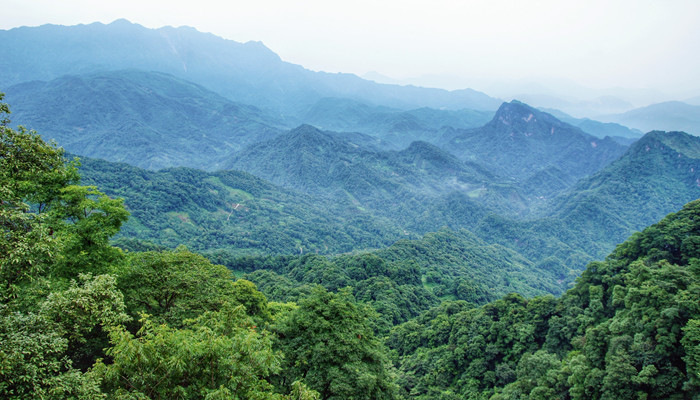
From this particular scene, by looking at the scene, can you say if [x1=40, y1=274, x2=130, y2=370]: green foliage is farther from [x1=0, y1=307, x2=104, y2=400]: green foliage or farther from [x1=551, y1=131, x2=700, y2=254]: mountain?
[x1=551, y1=131, x2=700, y2=254]: mountain

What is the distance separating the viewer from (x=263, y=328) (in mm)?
23672

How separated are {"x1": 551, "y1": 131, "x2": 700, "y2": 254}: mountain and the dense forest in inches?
5885

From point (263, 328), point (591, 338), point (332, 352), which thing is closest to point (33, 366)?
point (332, 352)

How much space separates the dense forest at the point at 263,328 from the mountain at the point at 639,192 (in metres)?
149

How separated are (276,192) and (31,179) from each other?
158m

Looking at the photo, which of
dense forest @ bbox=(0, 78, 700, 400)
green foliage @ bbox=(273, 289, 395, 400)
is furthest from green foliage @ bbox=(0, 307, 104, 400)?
green foliage @ bbox=(273, 289, 395, 400)

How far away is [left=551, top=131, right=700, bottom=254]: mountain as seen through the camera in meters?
166

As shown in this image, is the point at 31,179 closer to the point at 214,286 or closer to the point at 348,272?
the point at 214,286

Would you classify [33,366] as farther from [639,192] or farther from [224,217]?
[639,192]

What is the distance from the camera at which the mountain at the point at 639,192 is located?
165500 mm

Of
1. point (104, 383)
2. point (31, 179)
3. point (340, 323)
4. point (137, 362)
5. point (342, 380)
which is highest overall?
point (31, 179)

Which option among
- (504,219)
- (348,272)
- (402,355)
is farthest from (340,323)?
(504,219)

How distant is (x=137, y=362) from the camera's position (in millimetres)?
10617

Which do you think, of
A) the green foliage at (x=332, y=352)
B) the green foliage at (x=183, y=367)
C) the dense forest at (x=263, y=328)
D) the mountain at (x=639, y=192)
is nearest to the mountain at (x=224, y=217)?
the dense forest at (x=263, y=328)
